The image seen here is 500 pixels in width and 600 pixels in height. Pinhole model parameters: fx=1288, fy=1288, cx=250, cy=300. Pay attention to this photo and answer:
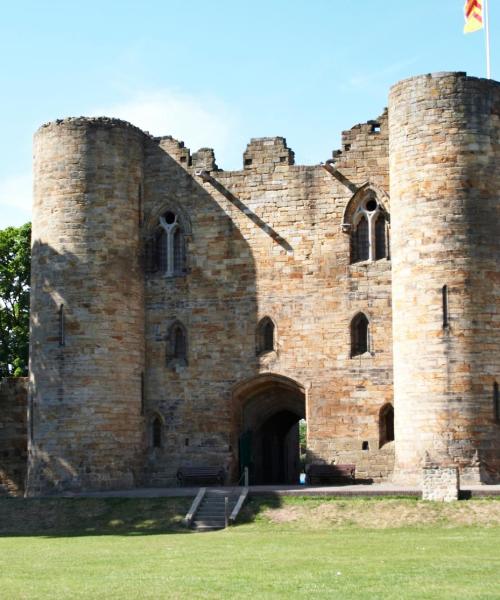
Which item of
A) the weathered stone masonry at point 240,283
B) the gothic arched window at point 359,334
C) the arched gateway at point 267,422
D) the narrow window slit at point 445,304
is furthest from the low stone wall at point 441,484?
the arched gateway at point 267,422

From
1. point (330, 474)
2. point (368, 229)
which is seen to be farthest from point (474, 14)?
point (330, 474)

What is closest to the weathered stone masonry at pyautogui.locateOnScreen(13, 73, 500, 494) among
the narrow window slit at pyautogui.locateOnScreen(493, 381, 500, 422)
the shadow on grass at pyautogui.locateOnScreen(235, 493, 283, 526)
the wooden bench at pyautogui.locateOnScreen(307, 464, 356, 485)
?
the wooden bench at pyautogui.locateOnScreen(307, 464, 356, 485)

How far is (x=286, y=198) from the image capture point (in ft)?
119

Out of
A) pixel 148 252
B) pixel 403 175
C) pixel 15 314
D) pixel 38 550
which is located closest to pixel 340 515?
pixel 38 550

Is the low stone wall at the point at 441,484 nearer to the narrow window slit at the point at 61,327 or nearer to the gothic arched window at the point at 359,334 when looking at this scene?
the gothic arched window at the point at 359,334

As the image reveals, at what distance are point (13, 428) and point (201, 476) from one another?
6.80 m

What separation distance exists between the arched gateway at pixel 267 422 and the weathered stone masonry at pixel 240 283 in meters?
0.11

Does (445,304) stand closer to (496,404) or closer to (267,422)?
(496,404)

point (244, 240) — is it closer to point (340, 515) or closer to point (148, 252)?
point (148, 252)

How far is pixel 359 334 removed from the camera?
3528 cm

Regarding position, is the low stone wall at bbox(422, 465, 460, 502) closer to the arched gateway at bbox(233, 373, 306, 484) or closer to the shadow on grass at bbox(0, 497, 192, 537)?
the shadow on grass at bbox(0, 497, 192, 537)

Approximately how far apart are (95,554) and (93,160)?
1549cm

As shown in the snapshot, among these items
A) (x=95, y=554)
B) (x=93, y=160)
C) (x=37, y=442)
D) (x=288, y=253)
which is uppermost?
(x=93, y=160)

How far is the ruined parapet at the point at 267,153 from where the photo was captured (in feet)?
120
